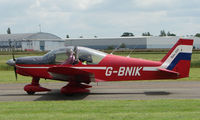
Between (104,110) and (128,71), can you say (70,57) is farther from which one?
(104,110)

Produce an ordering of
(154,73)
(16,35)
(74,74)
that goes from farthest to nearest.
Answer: (16,35) → (154,73) → (74,74)

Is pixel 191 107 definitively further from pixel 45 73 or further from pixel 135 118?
pixel 45 73

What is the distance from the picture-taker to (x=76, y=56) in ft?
37.7

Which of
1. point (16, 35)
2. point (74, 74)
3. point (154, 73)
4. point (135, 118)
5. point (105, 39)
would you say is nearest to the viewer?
point (135, 118)

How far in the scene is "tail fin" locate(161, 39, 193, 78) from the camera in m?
11.5

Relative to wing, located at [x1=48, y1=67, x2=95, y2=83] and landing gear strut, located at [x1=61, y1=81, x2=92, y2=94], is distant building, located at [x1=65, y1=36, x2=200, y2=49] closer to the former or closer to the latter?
landing gear strut, located at [x1=61, y1=81, x2=92, y2=94]

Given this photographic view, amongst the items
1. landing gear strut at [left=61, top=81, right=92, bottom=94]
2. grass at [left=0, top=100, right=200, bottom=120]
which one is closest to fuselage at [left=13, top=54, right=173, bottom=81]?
landing gear strut at [left=61, top=81, right=92, bottom=94]

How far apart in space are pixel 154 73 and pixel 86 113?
4.71 meters

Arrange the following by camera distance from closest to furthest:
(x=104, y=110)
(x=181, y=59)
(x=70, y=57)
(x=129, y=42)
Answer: (x=104, y=110) < (x=70, y=57) < (x=181, y=59) < (x=129, y=42)

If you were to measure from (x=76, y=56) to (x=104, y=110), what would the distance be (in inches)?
154

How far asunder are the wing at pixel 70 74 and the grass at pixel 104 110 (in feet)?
4.57

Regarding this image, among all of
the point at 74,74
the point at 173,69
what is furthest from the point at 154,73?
the point at 74,74

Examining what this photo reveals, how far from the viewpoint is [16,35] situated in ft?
318

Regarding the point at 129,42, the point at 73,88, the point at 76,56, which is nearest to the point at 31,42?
the point at 129,42
